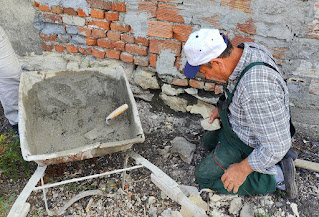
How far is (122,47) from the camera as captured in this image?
311 cm

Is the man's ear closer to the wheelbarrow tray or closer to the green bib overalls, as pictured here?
the green bib overalls

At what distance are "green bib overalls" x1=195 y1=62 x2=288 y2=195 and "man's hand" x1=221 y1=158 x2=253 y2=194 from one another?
0.19m

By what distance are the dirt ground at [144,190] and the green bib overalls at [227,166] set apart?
119mm

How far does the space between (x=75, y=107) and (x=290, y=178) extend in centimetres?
213

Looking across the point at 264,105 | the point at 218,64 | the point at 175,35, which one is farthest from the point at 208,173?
the point at 175,35

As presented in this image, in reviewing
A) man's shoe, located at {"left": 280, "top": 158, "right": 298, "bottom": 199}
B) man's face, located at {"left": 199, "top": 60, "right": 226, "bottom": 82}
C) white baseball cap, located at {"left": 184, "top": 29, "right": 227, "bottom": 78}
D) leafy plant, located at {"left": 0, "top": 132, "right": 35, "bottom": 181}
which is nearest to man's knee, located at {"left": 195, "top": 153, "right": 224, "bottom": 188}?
man's shoe, located at {"left": 280, "top": 158, "right": 298, "bottom": 199}

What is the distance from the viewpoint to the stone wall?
8.17 ft

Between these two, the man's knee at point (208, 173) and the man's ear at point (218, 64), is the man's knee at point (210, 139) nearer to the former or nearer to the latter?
the man's knee at point (208, 173)

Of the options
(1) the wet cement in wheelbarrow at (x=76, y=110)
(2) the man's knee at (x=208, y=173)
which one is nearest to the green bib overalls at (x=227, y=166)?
(2) the man's knee at (x=208, y=173)

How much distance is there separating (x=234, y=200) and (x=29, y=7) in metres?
2.96

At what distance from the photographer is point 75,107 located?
2.84 meters

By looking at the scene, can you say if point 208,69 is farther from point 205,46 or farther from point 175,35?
point 175,35

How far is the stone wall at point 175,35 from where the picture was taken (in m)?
2.49

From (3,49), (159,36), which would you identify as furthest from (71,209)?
(159,36)
